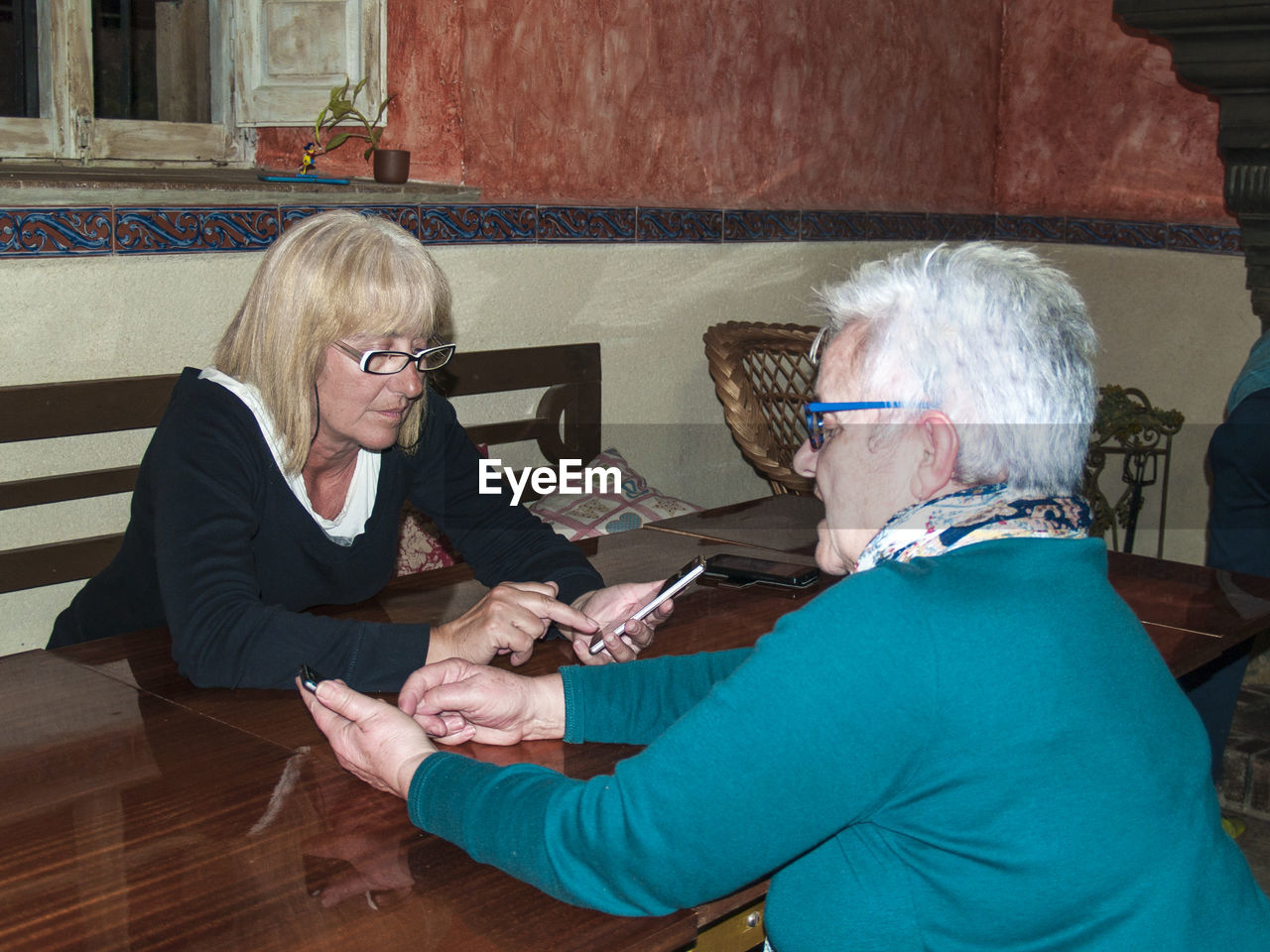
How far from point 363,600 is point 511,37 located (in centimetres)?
205

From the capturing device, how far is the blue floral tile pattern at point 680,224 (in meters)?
3.97

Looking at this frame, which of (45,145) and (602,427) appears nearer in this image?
(45,145)

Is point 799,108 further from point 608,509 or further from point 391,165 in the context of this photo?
point 608,509

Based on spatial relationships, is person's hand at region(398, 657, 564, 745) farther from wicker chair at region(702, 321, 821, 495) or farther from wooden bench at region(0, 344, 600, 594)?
wicker chair at region(702, 321, 821, 495)

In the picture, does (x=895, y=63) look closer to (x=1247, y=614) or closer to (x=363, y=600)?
(x=1247, y=614)

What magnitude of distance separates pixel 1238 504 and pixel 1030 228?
2.33 m

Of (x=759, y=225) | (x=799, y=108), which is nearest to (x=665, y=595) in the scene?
(x=759, y=225)

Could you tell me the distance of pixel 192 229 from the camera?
115 inches

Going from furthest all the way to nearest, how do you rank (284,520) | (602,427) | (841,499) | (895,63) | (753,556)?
(895,63)
(602,427)
(753,556)
(284,520)
(841,499)

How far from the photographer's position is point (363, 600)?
2.03 m

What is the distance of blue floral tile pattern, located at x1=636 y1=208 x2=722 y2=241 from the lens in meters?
3.97

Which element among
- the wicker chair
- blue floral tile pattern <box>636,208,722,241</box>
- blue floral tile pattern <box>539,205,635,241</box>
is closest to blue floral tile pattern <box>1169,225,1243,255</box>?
the wicker chair

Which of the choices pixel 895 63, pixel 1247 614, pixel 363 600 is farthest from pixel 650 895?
pixel 895 63

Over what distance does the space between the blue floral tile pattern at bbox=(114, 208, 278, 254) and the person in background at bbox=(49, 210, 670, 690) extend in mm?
921
